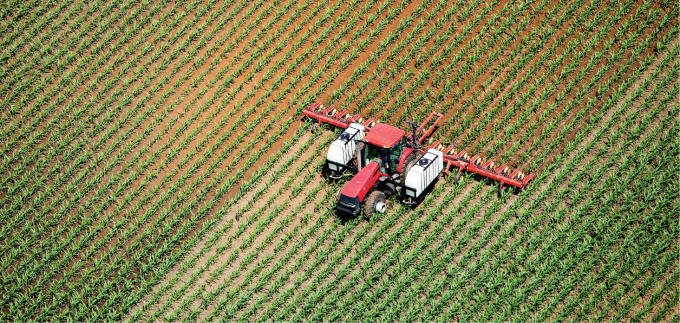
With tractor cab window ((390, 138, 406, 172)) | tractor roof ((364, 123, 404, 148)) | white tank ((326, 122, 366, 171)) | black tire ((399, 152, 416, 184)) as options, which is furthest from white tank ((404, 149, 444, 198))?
white tank ((326, 122, 366, 171))

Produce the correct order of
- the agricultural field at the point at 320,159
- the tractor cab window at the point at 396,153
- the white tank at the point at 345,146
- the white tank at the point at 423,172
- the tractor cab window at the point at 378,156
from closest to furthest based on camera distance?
the agricultural field at the point at 320,159 → the white tank at the point at 423,172 → the tractor cab window at the point at 378,156 → the tractor cab window at the point at 396,153 → the white tank at the point at 345,146

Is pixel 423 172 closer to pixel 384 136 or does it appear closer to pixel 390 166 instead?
pixel 390 166

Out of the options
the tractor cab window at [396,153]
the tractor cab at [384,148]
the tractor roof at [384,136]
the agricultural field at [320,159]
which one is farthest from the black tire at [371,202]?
the tractor roof at [384,136]

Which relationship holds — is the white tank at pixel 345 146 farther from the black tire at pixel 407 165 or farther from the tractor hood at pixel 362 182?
the black tire at pixel 407 165

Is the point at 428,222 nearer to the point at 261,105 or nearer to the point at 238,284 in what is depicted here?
the point at 238,284

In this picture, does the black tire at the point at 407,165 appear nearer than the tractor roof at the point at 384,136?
No

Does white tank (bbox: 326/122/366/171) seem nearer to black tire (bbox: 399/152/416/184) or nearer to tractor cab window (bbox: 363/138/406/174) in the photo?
tractor cab window (bbox: 363/138/406/174)

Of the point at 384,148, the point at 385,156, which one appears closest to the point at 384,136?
the point at 384,148

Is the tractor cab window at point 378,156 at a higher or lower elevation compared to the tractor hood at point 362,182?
higher
